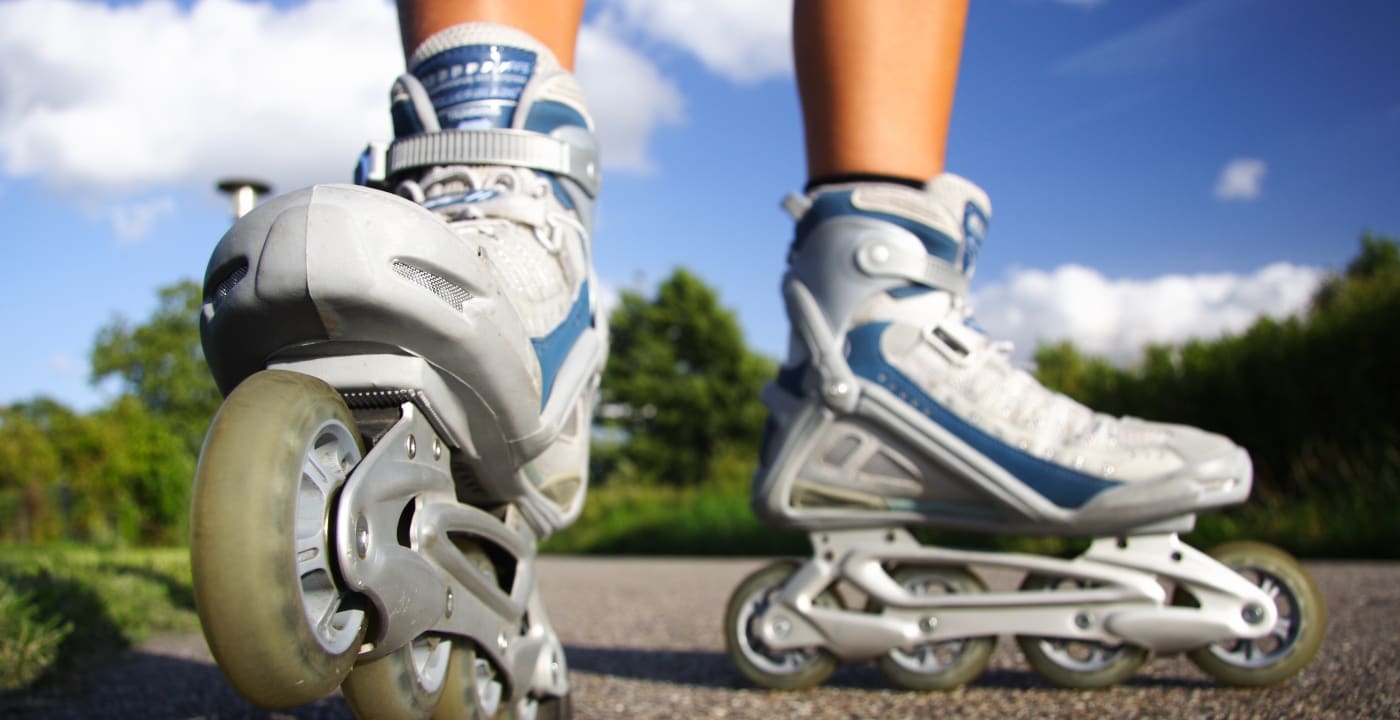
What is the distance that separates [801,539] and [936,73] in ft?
22.9

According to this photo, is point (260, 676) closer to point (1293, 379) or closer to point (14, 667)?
point (14, 667)

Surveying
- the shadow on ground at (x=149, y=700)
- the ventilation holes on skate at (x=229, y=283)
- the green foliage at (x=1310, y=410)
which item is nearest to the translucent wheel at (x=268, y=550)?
the ventilation holes on skate at (x=229, y=283)

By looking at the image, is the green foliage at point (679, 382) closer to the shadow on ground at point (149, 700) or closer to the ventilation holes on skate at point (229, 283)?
the shadow on ground at point (149, 700)

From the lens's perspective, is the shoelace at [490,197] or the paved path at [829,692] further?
the paved path at [829,692]

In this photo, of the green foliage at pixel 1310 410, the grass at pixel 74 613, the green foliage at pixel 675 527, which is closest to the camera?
the grass at pixel 74 613

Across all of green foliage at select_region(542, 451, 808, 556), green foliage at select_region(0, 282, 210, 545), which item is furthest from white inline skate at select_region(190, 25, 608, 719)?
green foliage at select_region(0, 282, 210, 545)

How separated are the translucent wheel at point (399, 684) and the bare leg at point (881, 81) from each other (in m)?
1.14

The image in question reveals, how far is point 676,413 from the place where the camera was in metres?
22.9

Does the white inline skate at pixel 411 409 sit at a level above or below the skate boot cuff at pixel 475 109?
below

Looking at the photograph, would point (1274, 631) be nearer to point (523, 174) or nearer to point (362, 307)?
point (523, 174)

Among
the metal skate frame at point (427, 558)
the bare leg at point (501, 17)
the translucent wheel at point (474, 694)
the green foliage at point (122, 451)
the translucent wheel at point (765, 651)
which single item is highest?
the bare leg at point (501, 17)

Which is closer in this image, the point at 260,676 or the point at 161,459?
the point at 260,676

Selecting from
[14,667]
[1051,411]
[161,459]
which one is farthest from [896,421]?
[161,459]

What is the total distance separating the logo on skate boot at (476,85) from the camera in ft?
4.19
